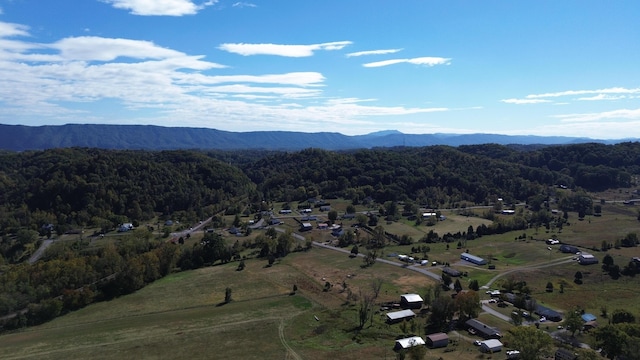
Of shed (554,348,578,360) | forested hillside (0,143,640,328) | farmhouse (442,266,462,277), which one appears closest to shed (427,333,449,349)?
shed (554,348,578,360)

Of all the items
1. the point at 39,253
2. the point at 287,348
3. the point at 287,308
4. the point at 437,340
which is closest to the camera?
the point at 437,340

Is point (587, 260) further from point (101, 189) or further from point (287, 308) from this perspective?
point (101, 189)

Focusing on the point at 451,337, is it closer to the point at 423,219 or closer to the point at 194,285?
the point at 194,285

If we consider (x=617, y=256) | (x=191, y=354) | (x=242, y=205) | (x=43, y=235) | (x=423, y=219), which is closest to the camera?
(x=191, y=354)

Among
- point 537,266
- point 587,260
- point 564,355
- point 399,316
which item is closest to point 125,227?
point 399,316

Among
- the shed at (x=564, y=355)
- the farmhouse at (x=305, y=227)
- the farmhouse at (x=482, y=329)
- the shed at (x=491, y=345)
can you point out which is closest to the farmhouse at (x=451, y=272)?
the farmhouse at (x=482, y=329)

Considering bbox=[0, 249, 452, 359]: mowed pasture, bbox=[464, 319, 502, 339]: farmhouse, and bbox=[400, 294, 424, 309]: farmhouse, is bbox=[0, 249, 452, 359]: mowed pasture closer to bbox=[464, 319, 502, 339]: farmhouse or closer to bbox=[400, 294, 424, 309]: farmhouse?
bbox=[400, 294, 424, 309]: farmhouse

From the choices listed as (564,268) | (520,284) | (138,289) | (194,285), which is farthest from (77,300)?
(564,268)
